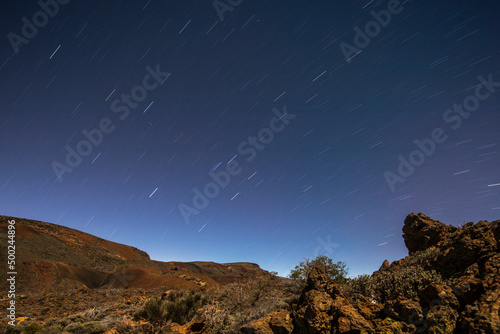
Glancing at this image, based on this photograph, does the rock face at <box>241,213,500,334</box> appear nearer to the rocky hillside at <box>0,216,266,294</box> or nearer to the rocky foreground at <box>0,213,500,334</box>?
the rocky foreground at <box>0,213,500,334</box>

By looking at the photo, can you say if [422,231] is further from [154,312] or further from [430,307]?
[154,312]

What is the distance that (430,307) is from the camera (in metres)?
5.96

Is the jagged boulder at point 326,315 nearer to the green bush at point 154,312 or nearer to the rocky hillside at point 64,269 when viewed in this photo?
the green bush at point 154,312

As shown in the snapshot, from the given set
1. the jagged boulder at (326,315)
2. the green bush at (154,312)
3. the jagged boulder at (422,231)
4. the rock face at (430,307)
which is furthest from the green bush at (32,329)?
the jagged boulder at (422,231)

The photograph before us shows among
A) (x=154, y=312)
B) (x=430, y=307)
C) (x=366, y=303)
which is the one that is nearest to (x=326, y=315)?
(x=366, y=303)

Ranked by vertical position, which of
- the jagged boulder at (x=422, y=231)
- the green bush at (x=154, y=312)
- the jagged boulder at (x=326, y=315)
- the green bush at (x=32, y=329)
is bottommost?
the green bush at (x=32, y=329)

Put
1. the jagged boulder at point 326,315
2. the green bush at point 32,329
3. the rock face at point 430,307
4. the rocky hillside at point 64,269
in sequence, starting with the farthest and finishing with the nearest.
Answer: the rocky hillside at point 64,269, the green bush at point 32,329, the jagged boulder at point 326,315, the rock face at point 430,307

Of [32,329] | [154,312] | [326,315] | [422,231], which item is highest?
[422,231]

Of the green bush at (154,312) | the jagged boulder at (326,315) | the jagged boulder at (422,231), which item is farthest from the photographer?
the jagged boulder at (422,231)

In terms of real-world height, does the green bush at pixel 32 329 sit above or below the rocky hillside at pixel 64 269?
below

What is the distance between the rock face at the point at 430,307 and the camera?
206 inches

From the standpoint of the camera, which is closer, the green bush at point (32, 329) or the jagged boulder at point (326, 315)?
the jagged boulder at point (326, 315)

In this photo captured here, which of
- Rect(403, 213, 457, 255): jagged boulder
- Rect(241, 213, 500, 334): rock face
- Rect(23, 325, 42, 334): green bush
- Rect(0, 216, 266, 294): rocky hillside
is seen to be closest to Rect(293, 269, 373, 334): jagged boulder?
Rect(241, 213, 500, 334): rock face

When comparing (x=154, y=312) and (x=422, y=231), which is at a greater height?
(x=422, y=231)
